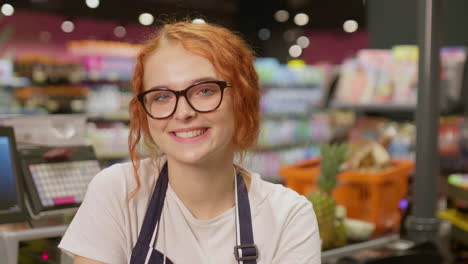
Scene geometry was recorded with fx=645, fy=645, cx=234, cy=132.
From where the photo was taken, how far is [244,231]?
5.85 ft

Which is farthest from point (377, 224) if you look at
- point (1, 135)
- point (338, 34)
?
point (338, 34)

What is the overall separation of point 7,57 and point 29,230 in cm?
1078

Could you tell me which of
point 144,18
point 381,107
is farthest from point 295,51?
point 381,107

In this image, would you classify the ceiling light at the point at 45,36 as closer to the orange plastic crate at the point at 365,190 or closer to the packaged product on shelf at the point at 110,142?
the packaged product on shelf at the point at 110,142

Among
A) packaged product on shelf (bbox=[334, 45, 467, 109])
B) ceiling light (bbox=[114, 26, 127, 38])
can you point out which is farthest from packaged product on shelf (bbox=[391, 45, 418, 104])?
ceiling light (bbox=[114, 26, 127, 38])

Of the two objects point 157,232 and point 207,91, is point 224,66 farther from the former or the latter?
point 157,232

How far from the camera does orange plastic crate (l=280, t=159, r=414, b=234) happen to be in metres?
3.19

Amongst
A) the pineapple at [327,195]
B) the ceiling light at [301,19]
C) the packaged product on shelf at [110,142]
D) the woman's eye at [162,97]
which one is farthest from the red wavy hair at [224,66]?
the ceiling light at [301,19]

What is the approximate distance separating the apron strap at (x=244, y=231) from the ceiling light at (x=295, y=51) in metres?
14.8

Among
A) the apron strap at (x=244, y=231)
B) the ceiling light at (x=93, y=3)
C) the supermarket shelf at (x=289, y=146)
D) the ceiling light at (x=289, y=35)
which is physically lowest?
the supermarket shelf at (x=289, y=146)

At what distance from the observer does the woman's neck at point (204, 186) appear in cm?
179

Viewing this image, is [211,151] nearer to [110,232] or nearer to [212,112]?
[212,112]

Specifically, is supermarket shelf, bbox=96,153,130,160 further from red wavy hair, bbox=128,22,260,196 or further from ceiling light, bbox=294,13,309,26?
ceiling light, bbox=294,13,309,26

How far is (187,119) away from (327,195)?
1315 mm
